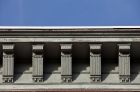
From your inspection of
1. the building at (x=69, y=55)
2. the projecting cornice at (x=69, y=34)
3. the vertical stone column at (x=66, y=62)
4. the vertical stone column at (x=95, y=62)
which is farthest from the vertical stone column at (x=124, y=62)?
the vertical stone column at (x=66, y=62)

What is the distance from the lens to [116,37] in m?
22.3

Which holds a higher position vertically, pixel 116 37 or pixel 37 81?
pixel 116 37

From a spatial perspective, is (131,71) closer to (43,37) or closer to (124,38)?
(124,38)

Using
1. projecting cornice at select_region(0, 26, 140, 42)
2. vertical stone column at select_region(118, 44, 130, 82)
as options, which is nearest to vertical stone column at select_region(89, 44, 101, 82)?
projecting cornice at select_region(0, 26, 140, 42)

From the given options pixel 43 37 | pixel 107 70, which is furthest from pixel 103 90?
pixel 43 37

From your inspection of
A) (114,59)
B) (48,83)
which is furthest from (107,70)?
(48,83)

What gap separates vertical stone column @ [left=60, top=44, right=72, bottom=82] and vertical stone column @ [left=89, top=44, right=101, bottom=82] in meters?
0.65

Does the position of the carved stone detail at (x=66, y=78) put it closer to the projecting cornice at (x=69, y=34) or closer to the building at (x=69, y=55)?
the building at (x=69, y=55)

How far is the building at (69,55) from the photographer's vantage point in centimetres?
2223

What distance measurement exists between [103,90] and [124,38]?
174 cm

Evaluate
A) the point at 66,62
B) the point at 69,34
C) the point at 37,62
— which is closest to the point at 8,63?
the point at 37,62

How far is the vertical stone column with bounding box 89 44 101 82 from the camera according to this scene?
73.3 ft

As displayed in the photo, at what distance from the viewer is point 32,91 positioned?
72.0 feet

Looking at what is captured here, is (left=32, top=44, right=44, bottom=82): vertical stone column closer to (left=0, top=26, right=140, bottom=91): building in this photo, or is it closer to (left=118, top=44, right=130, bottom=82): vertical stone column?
(left=0, top=26, right=140, bottom=91): building
